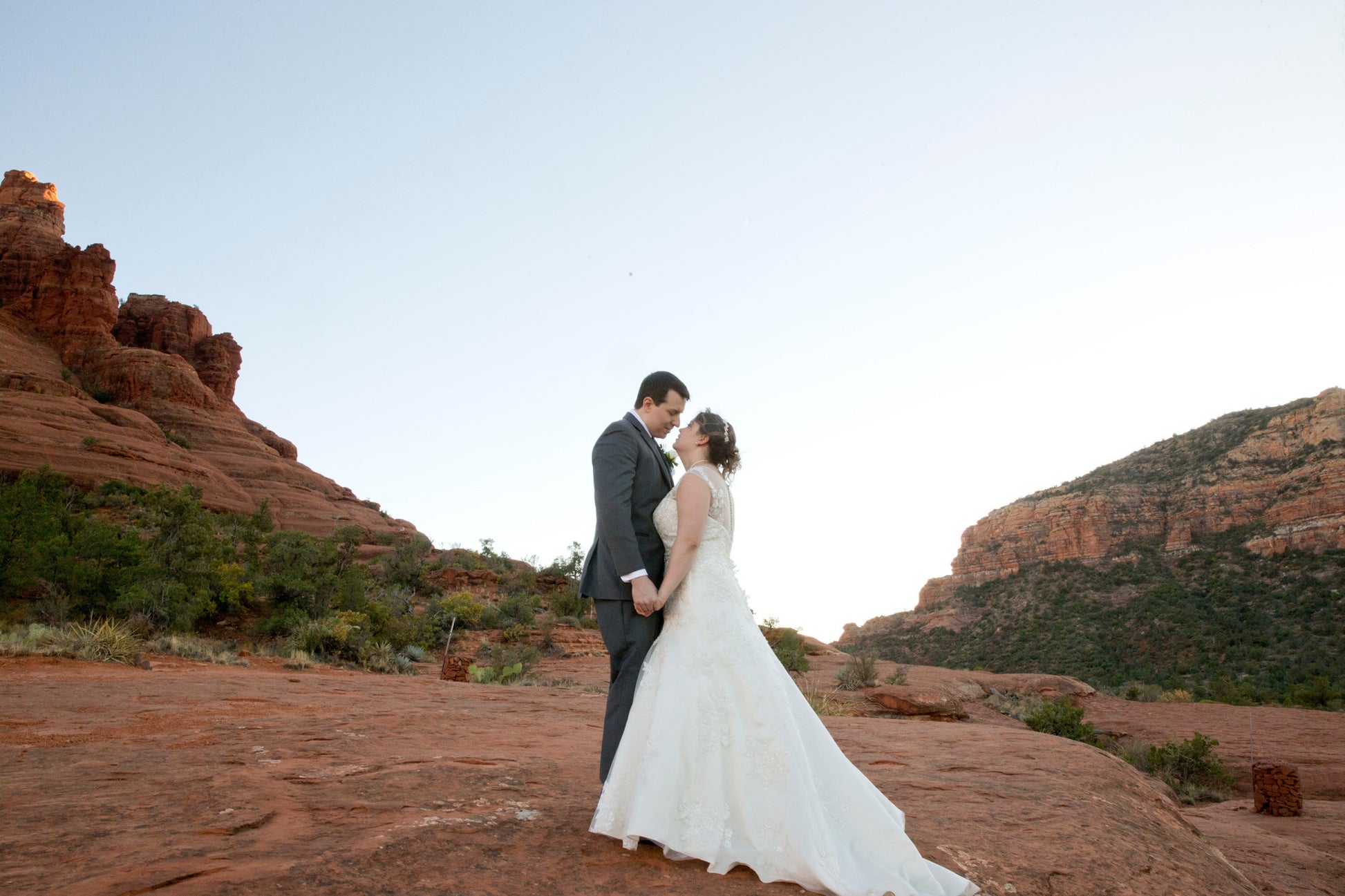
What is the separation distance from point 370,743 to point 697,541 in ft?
11.7

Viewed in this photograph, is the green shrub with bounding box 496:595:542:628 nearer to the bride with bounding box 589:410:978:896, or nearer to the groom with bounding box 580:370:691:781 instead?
the groom with bounding box 580:370:691:781

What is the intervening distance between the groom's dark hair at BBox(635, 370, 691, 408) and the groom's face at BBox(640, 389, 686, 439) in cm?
2

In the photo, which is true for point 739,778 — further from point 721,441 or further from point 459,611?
point 459,611

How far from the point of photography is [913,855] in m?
3.24

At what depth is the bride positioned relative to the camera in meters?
3.15

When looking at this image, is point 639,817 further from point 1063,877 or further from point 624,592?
point 1063,877

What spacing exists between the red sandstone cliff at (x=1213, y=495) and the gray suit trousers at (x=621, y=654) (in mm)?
43190

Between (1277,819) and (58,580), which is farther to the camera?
(58,580)

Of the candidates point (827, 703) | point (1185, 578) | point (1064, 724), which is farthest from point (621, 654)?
point (1185, 578)

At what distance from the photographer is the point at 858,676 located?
19.3m

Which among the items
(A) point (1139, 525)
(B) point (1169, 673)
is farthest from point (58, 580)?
(A) point (1139, 525)

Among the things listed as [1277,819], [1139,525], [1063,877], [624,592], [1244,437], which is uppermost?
[1244,437]

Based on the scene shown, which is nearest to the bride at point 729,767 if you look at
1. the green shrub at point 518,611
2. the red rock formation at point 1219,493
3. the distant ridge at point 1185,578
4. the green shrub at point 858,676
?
the green shrub at point 858,676

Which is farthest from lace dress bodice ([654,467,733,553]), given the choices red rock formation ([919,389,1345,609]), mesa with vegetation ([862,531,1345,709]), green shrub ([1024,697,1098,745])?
red rock formation ([919,389,1345,609])
